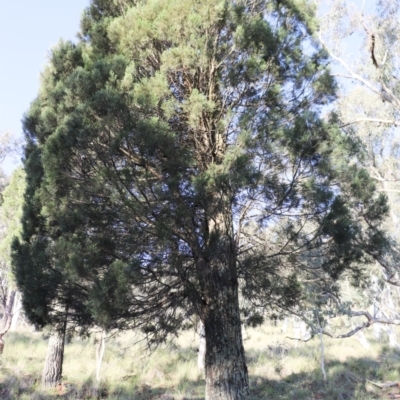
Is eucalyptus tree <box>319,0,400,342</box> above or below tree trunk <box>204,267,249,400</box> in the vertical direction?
above

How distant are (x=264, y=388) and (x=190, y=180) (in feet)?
22.5

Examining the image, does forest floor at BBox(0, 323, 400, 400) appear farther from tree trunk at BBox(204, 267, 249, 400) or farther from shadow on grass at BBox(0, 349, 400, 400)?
tree trunk at BBox(204, 267, 249, 400)

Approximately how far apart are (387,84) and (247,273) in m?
7.90

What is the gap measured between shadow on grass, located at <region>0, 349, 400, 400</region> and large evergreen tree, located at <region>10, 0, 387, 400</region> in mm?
3244

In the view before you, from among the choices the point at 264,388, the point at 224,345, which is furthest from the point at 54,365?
the point at 224,345

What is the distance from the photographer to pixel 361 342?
16.6 meters

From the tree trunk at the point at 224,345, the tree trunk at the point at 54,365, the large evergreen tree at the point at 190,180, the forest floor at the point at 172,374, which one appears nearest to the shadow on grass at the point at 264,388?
the forest floor at the point at 172,374

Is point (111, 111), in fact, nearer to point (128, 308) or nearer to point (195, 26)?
point (195, 26)

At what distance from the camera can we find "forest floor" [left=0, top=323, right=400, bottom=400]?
7996 mm

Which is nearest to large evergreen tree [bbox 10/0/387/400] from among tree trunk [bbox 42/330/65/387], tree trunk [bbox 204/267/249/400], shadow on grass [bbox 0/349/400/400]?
tree trunk [bbox 204/267/249/400]

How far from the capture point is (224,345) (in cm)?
426

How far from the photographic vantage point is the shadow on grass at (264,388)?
24.9 feet

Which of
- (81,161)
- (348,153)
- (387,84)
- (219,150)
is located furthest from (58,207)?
(387,84)

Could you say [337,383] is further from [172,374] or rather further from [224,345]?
[224,345]
